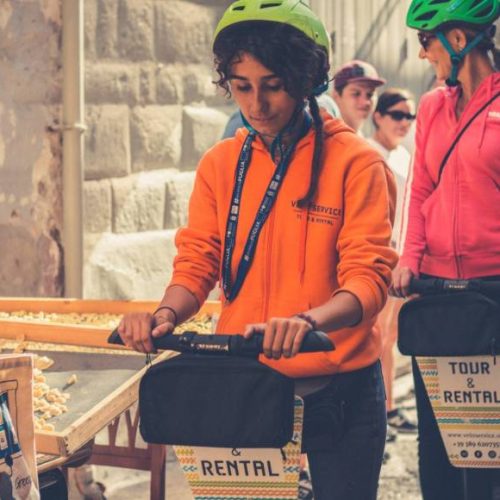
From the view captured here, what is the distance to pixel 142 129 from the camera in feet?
24.2

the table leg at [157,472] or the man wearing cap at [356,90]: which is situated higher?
the man wearing cap at [356,90]

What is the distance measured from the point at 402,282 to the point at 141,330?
67.2 inches

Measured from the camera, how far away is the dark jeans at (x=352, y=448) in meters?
3.46

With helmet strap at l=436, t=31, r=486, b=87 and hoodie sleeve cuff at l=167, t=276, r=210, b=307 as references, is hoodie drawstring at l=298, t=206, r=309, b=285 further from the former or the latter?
helmet strap at l=436, t=31, r=486, b=87

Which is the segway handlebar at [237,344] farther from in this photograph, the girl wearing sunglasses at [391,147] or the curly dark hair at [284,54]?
the girl wearing sunglasses at [391,147]

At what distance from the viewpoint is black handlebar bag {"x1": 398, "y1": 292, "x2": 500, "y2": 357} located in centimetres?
444

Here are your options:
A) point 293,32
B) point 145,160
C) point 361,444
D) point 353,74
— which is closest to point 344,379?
point 361,444

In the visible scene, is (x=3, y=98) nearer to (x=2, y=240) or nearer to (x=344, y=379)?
(x=2, y=240)

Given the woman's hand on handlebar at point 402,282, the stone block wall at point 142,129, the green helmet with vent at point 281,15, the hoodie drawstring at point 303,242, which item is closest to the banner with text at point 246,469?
→ the hoodie drawstring at point 303,242

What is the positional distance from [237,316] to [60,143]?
334 centimetres

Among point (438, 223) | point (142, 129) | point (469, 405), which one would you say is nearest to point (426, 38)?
point (438, 223)

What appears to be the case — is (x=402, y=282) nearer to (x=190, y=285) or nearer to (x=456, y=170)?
(x=456, y=170)

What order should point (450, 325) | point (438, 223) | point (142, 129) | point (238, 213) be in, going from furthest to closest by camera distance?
1. point (142, 129)
2. point (438, 223)
3. point (450, 325)
4. point (238, 213)

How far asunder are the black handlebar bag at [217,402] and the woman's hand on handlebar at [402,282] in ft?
5.83
